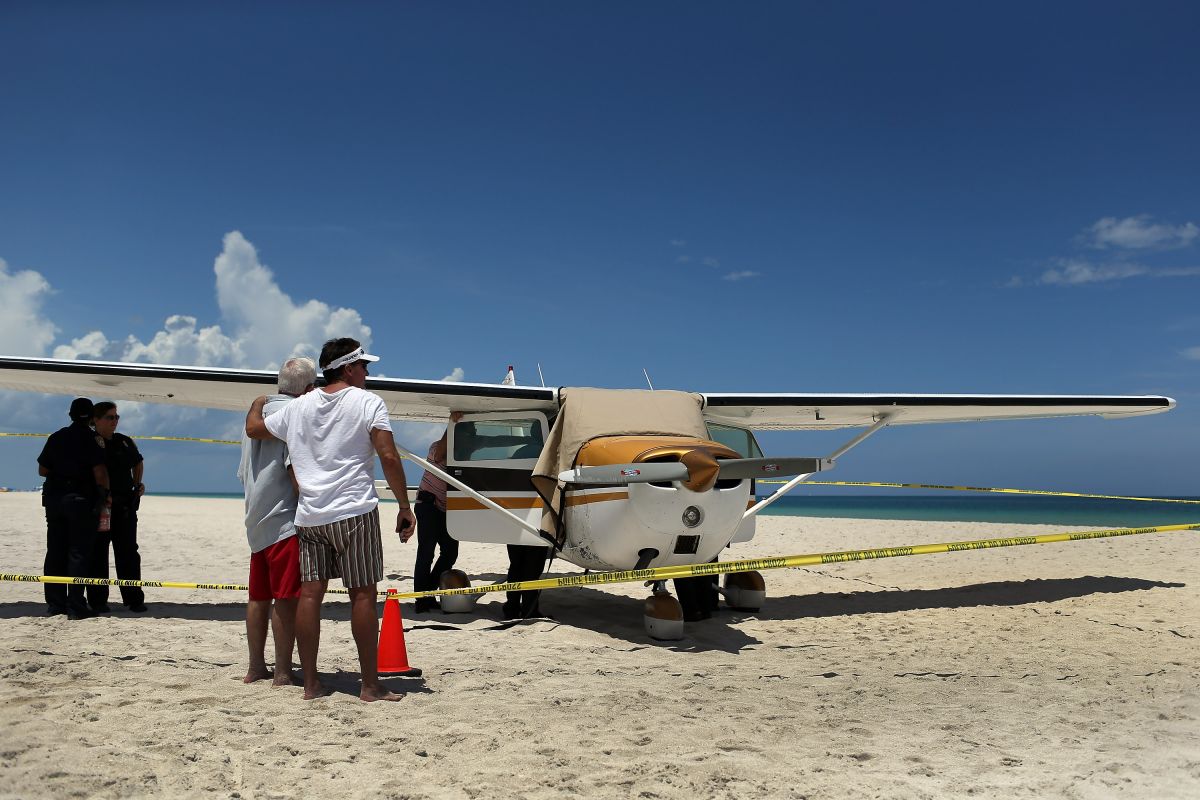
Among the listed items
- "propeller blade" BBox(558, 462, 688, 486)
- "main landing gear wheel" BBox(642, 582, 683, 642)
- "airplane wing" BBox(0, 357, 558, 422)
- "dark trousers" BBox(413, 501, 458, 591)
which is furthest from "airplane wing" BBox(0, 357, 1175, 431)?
"main landing gear wheel" BBox(642, 582, 683, 642)

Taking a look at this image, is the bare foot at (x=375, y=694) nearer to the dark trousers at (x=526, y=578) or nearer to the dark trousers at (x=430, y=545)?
the dark trousers at (x=526, y=578)

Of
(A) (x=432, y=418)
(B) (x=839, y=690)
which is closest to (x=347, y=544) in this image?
(B) (x=839, y=690)

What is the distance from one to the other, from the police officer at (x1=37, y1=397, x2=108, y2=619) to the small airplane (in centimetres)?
81

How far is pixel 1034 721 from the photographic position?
4.34 m

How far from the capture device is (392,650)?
5.32m

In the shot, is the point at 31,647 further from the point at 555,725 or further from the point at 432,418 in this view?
the point at 432,418

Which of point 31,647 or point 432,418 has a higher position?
point 432,418

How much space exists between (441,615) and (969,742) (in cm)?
545

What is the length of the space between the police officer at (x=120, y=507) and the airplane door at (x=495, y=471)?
298cm

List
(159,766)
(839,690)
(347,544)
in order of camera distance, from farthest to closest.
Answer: (839,690) → (347,544) → (159,766)

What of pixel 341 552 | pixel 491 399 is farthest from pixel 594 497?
pixel 341 552

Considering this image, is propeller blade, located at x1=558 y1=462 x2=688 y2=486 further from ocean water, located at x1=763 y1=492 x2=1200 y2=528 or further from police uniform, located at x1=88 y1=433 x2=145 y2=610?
ocean water, located at x1=763 y1=492 x2=1200 y2=528

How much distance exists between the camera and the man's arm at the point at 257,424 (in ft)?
14.4

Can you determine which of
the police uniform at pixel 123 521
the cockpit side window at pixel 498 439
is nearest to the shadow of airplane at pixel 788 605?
the cockpit side window at pixel 498 439
